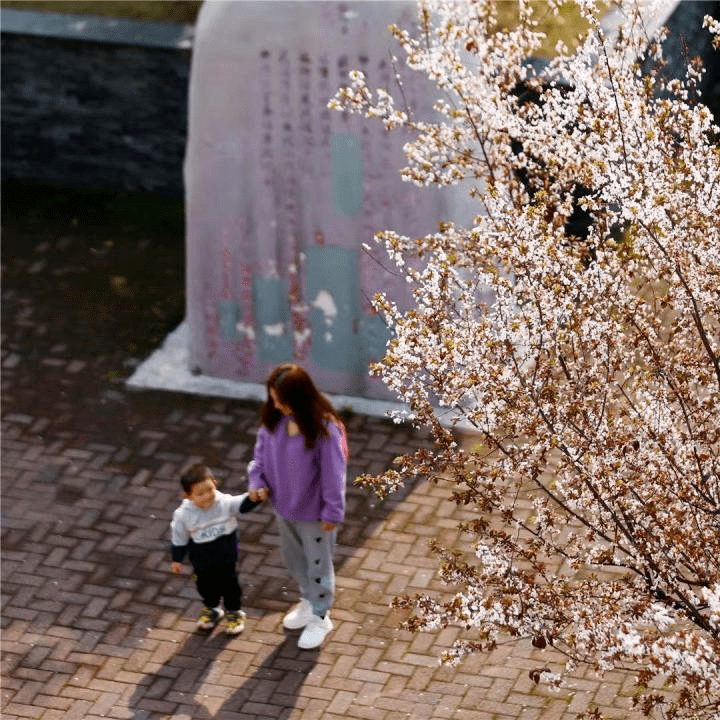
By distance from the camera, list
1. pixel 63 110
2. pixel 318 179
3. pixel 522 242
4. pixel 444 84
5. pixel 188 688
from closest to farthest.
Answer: pixel 522 242
pixel 444 84
pixel 188 688
pixel 318 179
pixel 63 110

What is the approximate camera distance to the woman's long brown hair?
7727 millimetres

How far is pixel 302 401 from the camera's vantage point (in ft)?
25.5

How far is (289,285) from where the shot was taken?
10.8 meters

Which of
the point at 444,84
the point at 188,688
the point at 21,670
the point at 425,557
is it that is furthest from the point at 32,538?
the point at 444,84

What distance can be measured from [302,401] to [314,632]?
1.45 m

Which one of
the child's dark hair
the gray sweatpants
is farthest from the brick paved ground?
the child's dark hair

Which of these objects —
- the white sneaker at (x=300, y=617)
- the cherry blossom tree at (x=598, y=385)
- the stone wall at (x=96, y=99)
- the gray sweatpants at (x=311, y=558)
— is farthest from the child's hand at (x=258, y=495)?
the stone wall at (x=96, y=99)

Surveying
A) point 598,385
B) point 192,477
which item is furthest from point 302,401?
point 598,385

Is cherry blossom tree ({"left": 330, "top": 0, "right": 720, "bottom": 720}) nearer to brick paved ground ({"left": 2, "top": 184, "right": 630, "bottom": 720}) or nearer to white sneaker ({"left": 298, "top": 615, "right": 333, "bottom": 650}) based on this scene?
brick paved ground ({"left": 2, "top": 184, "right": 630, "bottom": 720})

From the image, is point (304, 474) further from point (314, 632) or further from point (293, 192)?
point (293, 192)

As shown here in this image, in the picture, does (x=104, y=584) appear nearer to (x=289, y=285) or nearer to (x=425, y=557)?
(x=425, y=557)

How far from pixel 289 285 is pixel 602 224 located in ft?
16.0

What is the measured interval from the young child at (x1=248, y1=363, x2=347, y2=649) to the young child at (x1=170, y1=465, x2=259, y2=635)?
20 cm

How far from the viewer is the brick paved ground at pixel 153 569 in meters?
8.03
